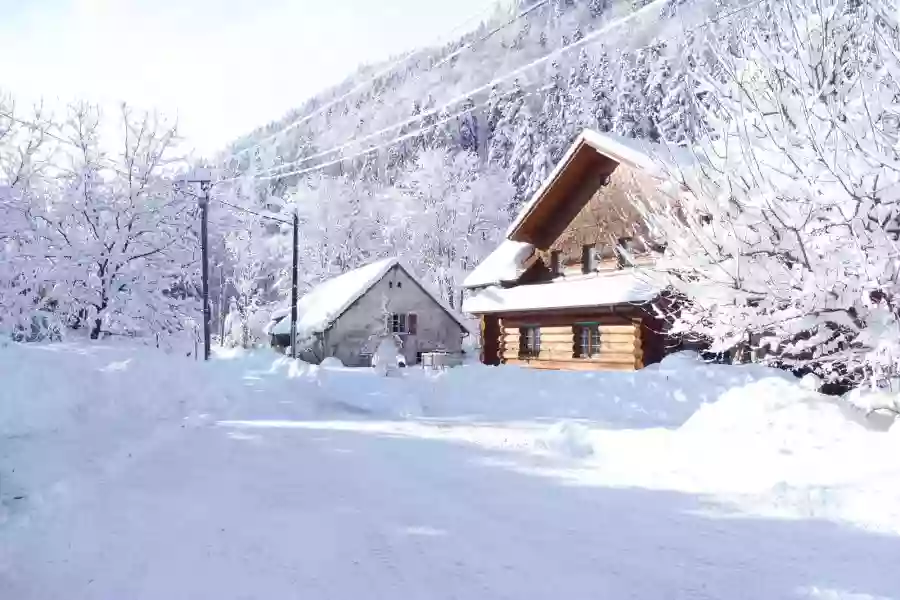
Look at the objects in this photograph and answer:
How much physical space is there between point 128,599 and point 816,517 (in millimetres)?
5306

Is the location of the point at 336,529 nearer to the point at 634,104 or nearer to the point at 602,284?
the point at 602,284

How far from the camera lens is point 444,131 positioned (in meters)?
59.2

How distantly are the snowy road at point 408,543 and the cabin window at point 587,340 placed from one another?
15.0m

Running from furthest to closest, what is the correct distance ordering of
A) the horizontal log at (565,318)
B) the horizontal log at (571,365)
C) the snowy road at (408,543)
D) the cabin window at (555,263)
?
the cabin window at (555,263) → the horizontal log at (571,365) → the horizontal log at (565,318) → the snowy road at (408,543)

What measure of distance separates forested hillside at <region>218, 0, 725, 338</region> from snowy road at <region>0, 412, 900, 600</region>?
27206 mm

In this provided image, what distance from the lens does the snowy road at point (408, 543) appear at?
4156 mm

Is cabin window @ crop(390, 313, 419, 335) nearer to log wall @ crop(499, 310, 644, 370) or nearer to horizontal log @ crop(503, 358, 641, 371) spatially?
log wall @ crop(499, 310, 644, 370)

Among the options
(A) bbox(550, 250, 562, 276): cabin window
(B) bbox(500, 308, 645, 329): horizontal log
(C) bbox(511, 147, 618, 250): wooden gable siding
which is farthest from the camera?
(A) bbox(550, 250, 562, 276): cabin window

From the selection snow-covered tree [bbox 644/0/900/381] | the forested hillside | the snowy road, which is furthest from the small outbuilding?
the snowy road

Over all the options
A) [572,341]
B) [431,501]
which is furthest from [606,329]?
[431,501]

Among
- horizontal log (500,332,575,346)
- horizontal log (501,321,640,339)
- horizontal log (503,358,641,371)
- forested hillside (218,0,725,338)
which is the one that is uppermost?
forested hillside (218,0,725,338)

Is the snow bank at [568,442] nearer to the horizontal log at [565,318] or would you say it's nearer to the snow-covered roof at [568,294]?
the snow-covered roof at [568,294]

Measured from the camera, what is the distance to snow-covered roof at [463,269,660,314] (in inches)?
769

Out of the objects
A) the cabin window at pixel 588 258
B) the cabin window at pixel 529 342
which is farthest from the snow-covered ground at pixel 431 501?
the cabin window at pixel 529 342
